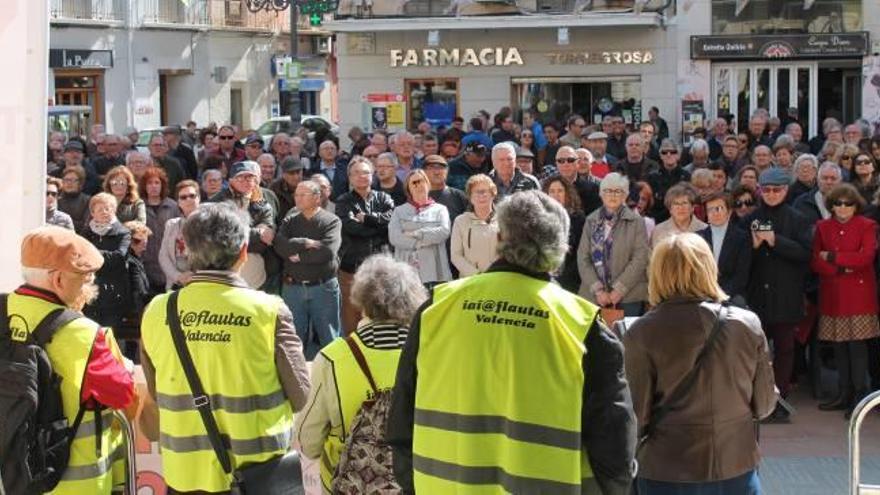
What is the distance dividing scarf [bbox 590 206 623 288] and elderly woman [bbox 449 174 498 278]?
0.75 metres

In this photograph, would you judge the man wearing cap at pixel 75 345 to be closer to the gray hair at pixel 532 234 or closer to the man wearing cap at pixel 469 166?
the gray hair at pixel 532 234

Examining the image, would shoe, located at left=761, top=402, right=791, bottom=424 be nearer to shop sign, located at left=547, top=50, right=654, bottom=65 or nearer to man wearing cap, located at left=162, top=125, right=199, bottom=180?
man wearing cap, located at left=162, top=125, right=199, bottom=180

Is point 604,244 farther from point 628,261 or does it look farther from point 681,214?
point 681,214

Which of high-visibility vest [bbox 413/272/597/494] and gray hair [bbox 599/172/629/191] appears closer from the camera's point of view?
high-visibility vest [bbox 413/272/597/494]

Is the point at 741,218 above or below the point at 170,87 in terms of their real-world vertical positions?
below

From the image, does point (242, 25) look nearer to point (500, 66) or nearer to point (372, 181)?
point (500, 66)

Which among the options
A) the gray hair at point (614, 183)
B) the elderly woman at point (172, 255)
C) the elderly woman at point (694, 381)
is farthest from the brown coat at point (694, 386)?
the elderly woman at point (172, 255)

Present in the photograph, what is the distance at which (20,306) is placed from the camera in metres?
5.23

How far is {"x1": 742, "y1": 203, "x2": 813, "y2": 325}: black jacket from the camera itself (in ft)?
34.2

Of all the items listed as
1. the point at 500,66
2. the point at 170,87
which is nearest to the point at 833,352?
the point at 500,66

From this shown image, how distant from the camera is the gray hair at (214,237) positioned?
533cm

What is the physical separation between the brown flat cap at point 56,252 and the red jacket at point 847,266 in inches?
256

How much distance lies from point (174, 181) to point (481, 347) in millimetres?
11643

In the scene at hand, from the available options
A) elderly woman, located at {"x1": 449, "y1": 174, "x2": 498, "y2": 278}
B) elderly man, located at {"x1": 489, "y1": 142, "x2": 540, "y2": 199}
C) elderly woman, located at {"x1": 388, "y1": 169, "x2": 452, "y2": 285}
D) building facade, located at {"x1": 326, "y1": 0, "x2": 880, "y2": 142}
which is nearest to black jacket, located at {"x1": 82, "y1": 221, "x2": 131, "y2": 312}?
elderly woman, located at {"x1": 388, "y1": 169, "x2": 452, "y2": 285}
